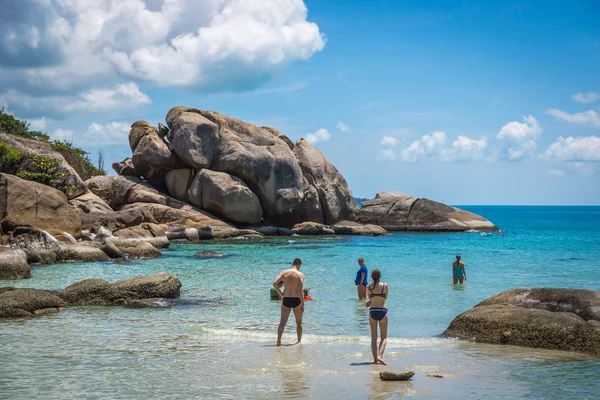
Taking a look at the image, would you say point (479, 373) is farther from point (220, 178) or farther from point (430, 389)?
point (220, 178)

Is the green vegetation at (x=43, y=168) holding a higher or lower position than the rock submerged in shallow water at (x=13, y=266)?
higher

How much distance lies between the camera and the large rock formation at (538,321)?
43.3 ft

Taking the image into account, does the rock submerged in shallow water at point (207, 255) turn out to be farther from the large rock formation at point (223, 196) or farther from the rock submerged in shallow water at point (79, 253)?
the large rock formation at point (223, 196)

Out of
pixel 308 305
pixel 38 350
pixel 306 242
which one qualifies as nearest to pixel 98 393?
pixel 38 350

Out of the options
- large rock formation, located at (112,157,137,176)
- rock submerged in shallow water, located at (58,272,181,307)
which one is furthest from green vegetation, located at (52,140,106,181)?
rock submerged in shallow water, located at (58,272,181,307)

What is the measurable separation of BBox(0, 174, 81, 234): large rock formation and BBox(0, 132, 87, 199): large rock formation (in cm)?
970

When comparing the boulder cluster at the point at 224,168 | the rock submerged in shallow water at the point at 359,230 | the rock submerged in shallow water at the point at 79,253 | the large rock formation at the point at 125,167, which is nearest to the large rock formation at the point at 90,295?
the rock submerged in shallow water at the point at 79,253

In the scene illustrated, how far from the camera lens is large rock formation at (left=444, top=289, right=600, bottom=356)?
43.3 ft

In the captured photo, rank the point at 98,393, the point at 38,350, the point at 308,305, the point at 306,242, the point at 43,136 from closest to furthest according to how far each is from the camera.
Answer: the point at 98,393, the point at 38,350, the point at 308,305, the point at 306,242, the point at 43,136

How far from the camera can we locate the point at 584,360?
12406mm

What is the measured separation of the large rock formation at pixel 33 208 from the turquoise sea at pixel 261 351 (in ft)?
17.6

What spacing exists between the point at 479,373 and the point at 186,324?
812 cm

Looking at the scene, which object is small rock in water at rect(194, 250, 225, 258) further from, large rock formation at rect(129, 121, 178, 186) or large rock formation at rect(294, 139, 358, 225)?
large rock formation at rect(294, 139, 358, 225)

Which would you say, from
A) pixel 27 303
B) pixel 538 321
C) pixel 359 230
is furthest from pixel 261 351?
pixel 359 230
